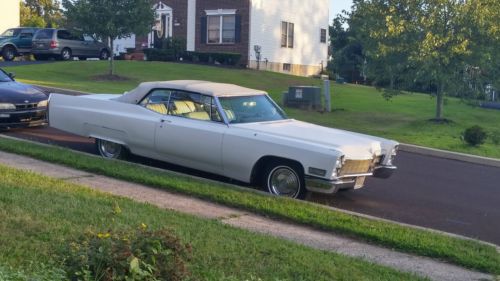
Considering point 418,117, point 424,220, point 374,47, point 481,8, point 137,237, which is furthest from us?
point 418,117

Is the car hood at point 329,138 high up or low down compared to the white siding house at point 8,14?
down

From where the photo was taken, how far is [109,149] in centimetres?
1094

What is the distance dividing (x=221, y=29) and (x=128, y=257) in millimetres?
31946

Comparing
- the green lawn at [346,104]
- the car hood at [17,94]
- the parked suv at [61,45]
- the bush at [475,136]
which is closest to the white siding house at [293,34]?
the green lawn at [346,104]

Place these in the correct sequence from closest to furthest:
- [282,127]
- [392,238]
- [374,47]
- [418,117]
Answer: [392,238] < [282,127] < [374,47] < [418,117]

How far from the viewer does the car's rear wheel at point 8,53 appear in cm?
3388

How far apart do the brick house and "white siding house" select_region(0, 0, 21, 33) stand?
45.0 ft

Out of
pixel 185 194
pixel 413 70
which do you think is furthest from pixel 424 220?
pixel 413 70

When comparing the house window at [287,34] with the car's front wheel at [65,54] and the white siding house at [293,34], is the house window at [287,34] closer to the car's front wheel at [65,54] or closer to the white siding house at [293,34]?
the white siding house at [293,34]

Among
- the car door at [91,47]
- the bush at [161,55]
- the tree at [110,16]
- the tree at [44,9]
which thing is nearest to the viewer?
the tree at [110,16]

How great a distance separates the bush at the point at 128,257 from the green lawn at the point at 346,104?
36.1 ft

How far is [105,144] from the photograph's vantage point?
1097 cm

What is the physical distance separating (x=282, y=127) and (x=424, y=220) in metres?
2.29

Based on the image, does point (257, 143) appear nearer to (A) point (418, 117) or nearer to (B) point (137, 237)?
(B) point (137, 237)
